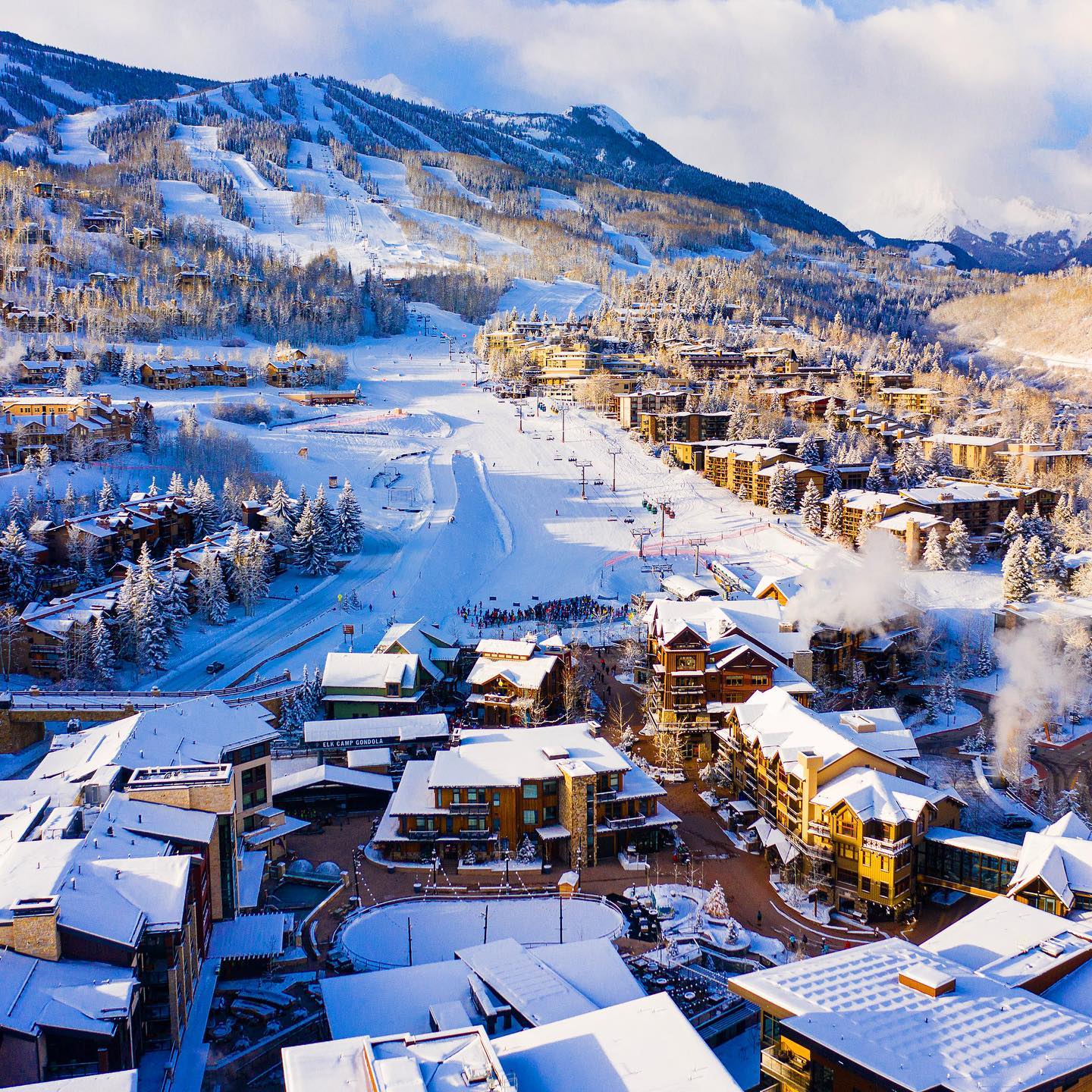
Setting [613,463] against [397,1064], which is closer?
[397,1064]

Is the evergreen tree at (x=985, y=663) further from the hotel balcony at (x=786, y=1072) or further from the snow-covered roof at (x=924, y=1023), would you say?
the hotel balcony at (x=786, y=1072)

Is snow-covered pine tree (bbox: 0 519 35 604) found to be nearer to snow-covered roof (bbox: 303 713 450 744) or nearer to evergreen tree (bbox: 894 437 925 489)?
snow-covered roof (bbox: 303 713 450 744)

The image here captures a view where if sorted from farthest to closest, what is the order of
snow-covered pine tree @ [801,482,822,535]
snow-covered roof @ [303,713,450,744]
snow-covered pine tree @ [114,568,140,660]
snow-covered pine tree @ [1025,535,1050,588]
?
1. snow-covered pine tree @ [801,482,822,535]
2. snow-covered pine tree @ [1025,535,1050,588]
3. snow-covered pine tree @ [114,568,140,660]
4. snow-covered roof @ [303,713,450,744]

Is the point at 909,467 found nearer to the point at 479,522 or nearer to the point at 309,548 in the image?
the point at 479,522

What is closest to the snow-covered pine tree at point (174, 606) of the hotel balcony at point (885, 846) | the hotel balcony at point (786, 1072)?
the hotel balcony at point (885, 846)

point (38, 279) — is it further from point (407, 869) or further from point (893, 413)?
point (407, 869)

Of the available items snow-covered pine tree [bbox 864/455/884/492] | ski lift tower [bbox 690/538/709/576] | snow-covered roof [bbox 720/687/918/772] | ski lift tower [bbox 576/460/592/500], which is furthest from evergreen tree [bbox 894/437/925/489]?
snow-covered roof [bbox 720/687/918/772]

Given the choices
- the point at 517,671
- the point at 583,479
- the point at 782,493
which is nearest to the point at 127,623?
the point at 517,671
